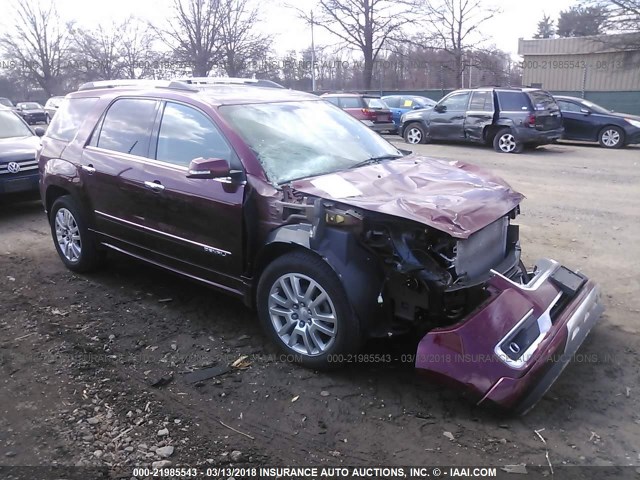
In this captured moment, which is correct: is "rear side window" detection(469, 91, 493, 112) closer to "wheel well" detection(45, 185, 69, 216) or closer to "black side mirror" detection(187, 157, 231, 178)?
"wheel well" detection(45, 185, 69, 216)

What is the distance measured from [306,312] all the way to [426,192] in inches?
43.5

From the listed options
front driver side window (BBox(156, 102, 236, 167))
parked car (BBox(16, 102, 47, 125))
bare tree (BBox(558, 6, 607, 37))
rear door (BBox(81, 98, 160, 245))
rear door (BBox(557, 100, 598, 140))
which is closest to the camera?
front driver side window (BBox(156, 102, 236, 167))

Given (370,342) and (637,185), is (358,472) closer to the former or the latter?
(370,342)

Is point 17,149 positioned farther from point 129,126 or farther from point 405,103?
point 405,103

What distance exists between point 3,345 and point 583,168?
1092cm

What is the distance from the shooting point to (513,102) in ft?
45.9

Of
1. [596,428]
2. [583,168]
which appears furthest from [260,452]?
[583,168]

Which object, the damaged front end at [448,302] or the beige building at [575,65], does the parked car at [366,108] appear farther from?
the beige building at [575,65]

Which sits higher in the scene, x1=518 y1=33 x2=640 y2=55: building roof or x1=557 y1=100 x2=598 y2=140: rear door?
x1=518 y1=33 x2=640 y2=55: building roof

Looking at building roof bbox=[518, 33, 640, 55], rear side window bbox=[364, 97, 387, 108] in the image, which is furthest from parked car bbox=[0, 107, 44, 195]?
building roof bbox=[518, 33, 640, 55]

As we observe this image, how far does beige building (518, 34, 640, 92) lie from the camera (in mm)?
32188

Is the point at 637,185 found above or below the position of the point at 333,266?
below

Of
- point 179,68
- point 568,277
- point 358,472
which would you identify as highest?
point 179,68

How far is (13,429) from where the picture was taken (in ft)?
10.0
